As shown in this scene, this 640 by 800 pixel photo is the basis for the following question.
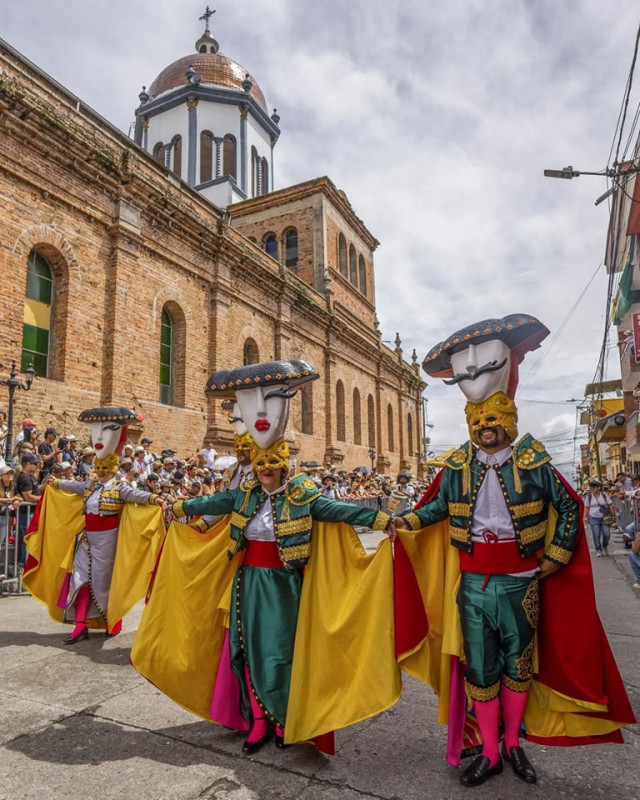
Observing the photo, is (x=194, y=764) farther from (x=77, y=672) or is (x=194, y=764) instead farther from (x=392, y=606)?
(x=77, y=672)

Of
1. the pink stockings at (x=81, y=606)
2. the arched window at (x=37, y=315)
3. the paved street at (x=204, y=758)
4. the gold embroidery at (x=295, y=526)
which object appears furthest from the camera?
the arched window at (x=37, y=315)

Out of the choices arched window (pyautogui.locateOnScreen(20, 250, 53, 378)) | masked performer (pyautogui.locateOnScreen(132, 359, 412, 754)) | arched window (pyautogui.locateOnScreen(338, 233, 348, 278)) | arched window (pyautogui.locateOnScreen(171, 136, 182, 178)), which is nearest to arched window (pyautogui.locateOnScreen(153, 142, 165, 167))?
arched window (pyautogui.locateOnScreen(171, 136, 182, 178))

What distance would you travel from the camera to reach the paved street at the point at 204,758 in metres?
2.72

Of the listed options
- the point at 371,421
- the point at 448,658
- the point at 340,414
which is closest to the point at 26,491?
the point at 448,658

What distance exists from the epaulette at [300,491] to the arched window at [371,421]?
2579 centimetres

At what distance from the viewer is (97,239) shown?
13.2 meters

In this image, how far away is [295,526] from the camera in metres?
3.35

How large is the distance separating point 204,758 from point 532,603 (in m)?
1.96

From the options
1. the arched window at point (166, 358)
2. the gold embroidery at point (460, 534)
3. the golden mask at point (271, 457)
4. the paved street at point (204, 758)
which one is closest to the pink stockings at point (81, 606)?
the paved street at point (204, 758)

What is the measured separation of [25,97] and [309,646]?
1252cm

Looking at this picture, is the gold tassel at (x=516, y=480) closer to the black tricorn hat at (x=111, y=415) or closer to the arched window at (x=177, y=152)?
the black tricorn hat at (x=111, y=415)

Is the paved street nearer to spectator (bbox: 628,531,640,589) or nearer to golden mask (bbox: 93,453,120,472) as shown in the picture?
golden mask (bbox: 93,453,120,472)

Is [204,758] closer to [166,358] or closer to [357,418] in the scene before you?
[166,358]

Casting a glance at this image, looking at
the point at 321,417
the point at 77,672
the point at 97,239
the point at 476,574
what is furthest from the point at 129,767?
the point at 321,417
